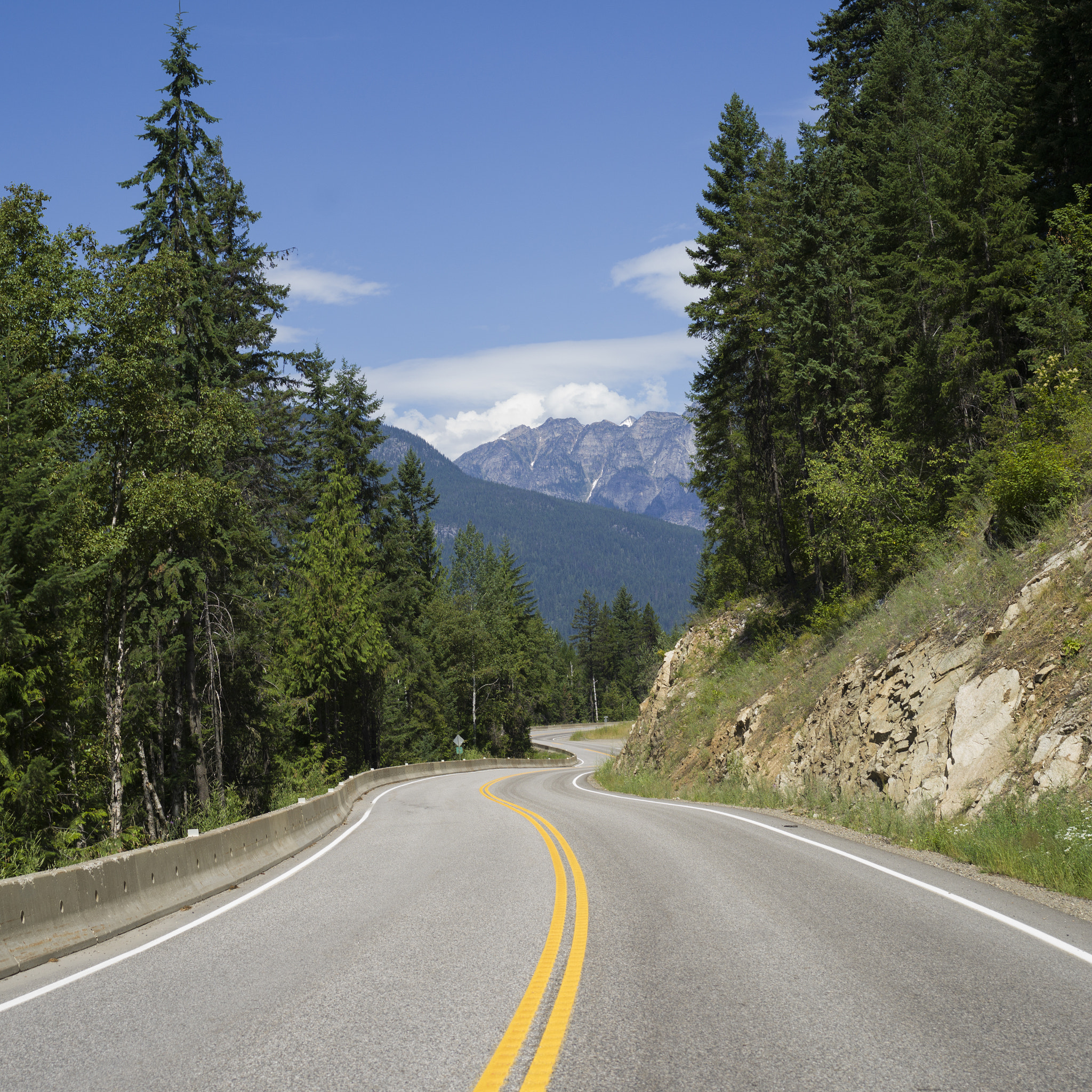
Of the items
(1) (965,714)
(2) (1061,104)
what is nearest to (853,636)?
(1) (965,714)

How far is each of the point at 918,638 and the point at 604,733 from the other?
80.4 metres

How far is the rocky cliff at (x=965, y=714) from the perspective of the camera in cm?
1163


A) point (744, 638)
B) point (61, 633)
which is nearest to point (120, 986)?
point (61, 633)

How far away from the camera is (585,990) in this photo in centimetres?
540

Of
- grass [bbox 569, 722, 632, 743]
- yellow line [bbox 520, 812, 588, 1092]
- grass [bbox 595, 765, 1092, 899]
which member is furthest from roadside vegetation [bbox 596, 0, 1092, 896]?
grass [bbox 569, 722, 632, 743]

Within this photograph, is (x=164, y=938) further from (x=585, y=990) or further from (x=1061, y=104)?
(x=1061, y=104)

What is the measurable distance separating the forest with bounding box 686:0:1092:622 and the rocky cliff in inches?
135

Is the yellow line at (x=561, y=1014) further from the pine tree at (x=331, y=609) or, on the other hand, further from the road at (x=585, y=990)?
the pine tree at (x=331, y=609)

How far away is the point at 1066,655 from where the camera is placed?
39.9ft

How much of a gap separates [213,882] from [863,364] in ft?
80.4

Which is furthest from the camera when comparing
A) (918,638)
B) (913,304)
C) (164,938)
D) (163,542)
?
(913,304)

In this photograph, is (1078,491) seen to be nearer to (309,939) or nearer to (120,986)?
(309,939)

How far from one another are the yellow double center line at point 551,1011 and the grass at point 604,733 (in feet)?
281

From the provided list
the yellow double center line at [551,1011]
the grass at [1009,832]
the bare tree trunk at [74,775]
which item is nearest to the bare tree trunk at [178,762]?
the bare tree trunk at [74,775]
